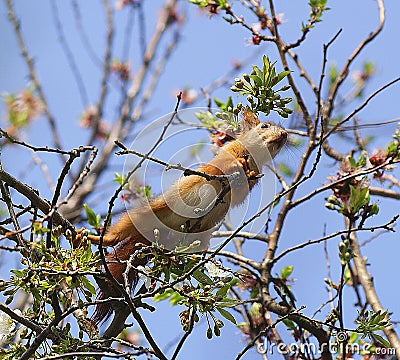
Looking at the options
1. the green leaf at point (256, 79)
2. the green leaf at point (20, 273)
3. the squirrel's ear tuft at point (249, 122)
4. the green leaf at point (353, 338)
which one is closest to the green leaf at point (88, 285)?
the green leaf at point (20, 273)

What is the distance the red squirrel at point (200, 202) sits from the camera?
2.74 meters

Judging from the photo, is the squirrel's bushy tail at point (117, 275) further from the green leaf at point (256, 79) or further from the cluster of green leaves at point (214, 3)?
the cluster of green leaves at point (214, 3)

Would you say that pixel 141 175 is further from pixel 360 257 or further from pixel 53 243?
pixel 53 243

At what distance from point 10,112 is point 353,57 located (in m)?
3.23

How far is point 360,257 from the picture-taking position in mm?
3346

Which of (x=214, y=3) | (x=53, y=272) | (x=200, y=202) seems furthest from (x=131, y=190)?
(x=53, y=272)

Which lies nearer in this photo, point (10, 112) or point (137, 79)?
point (10, 112)

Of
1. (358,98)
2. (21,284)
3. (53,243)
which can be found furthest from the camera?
(358,98)

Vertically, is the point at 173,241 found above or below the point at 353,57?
below

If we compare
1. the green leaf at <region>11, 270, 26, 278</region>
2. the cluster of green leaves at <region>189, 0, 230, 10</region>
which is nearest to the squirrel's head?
the cluster of green leaves at <region>189, 0, 230, 10</region>

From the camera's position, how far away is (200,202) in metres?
2.79

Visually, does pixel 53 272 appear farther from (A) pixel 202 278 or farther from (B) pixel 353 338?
(B) pixel 353 338

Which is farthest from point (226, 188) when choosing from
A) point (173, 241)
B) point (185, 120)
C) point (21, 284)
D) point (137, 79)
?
point (137, 79)

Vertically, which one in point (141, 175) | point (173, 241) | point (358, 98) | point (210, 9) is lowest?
point (173, 241)
